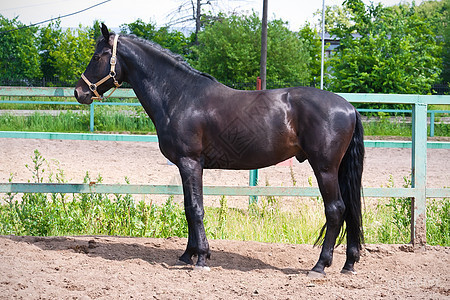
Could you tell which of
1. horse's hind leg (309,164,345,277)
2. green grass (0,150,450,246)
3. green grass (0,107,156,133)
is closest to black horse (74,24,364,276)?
horse's hind leg (309,164,345,277)

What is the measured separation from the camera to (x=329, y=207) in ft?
14.6

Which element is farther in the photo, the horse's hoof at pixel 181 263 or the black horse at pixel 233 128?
the horse's hoof at pixel 181 263

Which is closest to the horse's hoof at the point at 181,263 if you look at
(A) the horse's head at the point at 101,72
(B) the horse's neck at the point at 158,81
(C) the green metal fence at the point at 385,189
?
(C) the green metal fence at the point at 385,189

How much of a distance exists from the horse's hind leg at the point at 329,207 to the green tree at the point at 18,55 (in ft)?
92.4

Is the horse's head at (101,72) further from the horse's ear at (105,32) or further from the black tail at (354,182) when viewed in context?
the black tail at (354,182)

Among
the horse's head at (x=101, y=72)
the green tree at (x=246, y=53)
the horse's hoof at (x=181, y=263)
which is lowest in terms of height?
the horse's hoof at (x=181, y=263)

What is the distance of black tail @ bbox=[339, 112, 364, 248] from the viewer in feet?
15.0

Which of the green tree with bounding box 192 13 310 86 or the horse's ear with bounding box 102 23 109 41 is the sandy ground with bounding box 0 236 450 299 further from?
the green tree with bounding box 192 13 310 86

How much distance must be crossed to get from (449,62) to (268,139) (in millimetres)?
31387

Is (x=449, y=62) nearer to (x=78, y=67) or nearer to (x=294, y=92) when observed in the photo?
(x=78, y=67)

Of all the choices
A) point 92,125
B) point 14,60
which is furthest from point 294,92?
point 14,60

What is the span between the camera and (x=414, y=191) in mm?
5227

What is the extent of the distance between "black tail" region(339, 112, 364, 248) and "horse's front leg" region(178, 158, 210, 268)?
132cm

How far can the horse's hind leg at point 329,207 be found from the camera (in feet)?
14.4
